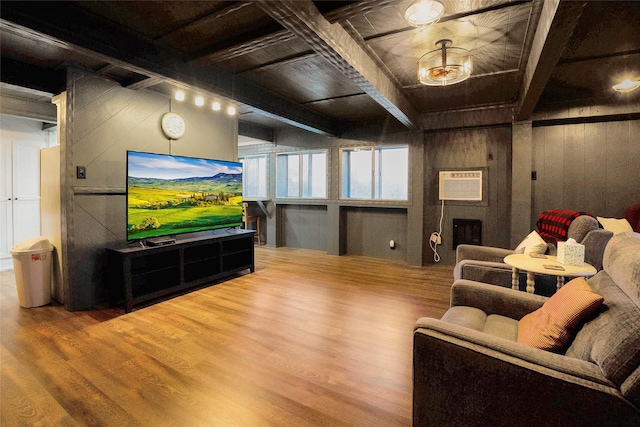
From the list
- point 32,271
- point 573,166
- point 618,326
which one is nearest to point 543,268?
point 618,326

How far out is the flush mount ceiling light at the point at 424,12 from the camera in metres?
2.12

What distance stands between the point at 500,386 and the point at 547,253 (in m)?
2.31

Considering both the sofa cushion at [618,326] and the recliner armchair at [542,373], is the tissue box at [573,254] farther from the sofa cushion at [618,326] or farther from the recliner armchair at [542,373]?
the recliner armchair at [542,373]

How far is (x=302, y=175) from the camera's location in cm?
702

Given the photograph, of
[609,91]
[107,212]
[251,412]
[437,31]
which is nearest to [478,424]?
[251,412]

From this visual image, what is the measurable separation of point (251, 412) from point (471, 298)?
1.53 metres

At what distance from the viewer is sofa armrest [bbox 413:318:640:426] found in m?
1.12

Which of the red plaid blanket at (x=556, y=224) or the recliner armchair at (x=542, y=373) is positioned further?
the red plaid blanket at (x=556, y=224)

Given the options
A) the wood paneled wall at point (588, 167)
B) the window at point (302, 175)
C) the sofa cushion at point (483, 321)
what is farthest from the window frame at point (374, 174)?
the sofa cushion at point (483, 321)

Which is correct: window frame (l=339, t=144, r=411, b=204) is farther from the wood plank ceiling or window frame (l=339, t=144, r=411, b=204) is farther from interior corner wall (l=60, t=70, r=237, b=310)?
interior corner wall (l=60, t=70, r=237, b=310)

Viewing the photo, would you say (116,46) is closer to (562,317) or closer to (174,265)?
(174,265)

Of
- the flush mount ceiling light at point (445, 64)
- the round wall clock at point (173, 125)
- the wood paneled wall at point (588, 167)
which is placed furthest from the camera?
the wood paneled wall at point (588, 167)

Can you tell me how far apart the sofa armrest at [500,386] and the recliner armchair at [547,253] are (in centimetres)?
162

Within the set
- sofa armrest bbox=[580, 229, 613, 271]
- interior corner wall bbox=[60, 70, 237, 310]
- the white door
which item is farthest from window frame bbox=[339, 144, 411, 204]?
the white door
